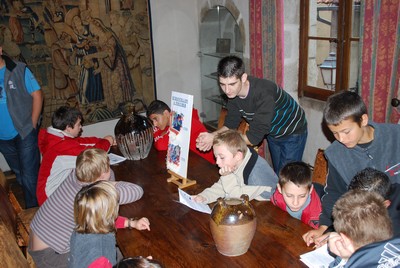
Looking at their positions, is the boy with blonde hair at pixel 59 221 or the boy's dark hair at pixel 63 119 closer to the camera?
the boy with blonde hair at pixel 59 221

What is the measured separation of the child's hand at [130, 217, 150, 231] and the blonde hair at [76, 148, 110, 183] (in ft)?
1.15

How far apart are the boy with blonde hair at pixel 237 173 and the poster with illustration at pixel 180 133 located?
0.74ft

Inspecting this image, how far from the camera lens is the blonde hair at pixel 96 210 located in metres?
1.66

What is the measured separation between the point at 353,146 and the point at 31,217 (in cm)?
182

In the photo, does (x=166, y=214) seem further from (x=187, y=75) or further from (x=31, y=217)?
(x=187, y=75)

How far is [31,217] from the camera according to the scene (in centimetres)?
228

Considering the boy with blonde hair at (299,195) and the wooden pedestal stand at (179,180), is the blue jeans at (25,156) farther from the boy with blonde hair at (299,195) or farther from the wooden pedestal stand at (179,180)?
the boy with blonde hair at (299,195)

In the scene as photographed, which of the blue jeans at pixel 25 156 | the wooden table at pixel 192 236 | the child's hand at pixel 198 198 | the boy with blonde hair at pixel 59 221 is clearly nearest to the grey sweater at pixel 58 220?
the boy with blonde hair at pixel 59 221

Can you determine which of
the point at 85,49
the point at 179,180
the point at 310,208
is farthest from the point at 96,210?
the point at 85,49

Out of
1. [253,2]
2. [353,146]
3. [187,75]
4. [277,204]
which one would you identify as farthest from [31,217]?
[187,75]

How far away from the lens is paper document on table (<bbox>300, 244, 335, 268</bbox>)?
1520 mm

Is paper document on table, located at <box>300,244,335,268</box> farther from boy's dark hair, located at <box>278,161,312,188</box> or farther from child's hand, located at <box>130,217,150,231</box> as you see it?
child's hand, located at <box>130,217,150,231</box>

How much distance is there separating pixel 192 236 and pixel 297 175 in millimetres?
576

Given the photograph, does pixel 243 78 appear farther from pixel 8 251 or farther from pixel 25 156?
pixel 25 156
